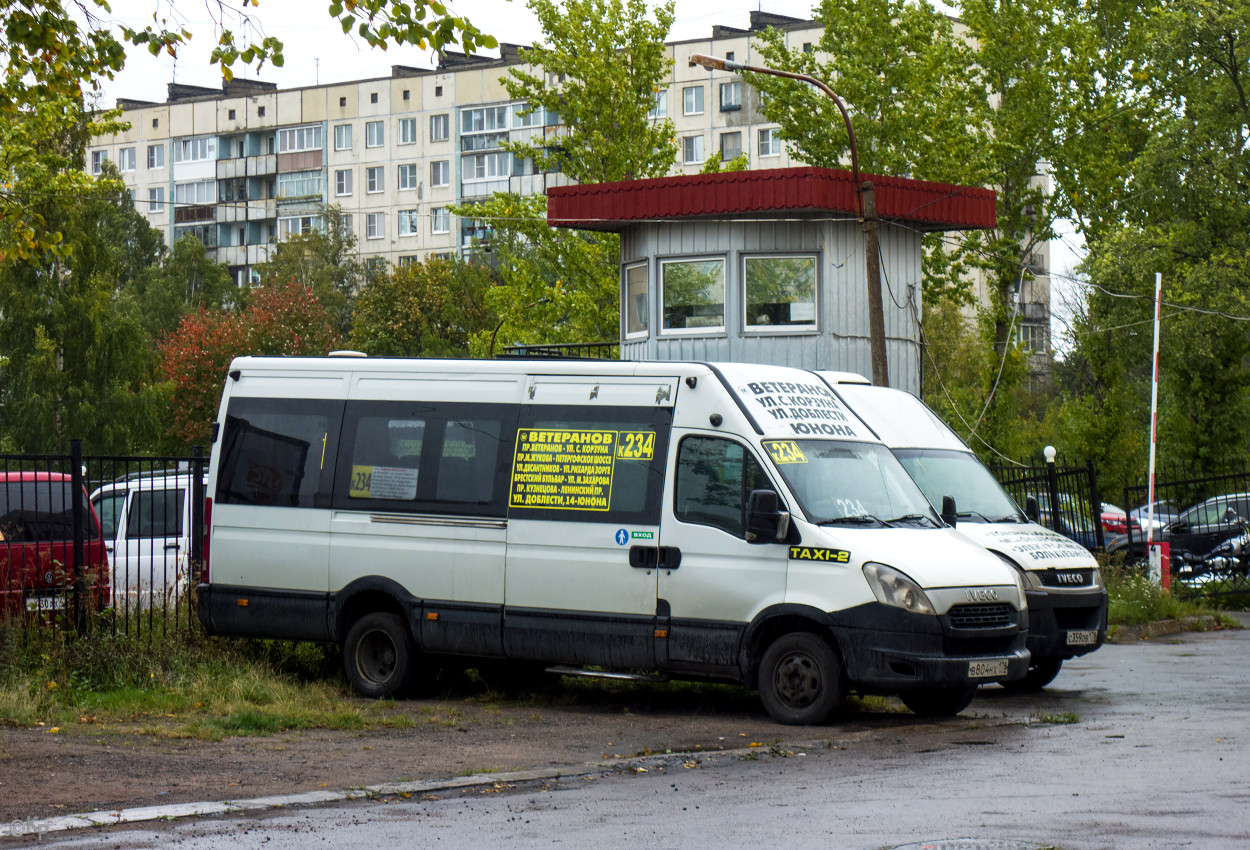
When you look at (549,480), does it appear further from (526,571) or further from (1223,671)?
(1223,671)

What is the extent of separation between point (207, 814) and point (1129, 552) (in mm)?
17484

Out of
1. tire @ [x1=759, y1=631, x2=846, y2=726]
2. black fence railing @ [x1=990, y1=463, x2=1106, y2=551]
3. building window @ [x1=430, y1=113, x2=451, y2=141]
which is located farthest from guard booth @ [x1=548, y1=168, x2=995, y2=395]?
building window @ [x1=430, y1=113, x2=451, y2=141]

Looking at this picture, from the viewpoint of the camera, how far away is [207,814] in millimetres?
7969

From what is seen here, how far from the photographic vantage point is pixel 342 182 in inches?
3388

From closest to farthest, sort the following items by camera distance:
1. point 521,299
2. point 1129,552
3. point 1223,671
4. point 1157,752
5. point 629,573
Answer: point 1157,752 → point 629,573 → point 1223,671 → point 1129,552 → point 521,299

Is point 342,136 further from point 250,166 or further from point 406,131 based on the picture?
point 250,166

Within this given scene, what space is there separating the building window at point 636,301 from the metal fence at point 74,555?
404 inches

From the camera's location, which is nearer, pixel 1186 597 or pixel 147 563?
pixel 147 563

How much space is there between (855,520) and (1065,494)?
10417 millimetres

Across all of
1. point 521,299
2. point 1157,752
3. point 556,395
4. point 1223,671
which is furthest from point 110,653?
point 521,299

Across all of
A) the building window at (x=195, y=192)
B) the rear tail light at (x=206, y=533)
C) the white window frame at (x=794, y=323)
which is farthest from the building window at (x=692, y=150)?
the rear tail light at (x=206, y=533)

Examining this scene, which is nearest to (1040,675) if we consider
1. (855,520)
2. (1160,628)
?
(855,520)

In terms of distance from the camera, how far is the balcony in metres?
87.2

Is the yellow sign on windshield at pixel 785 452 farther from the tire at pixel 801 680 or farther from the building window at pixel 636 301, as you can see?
the building window at pixel 636 301
